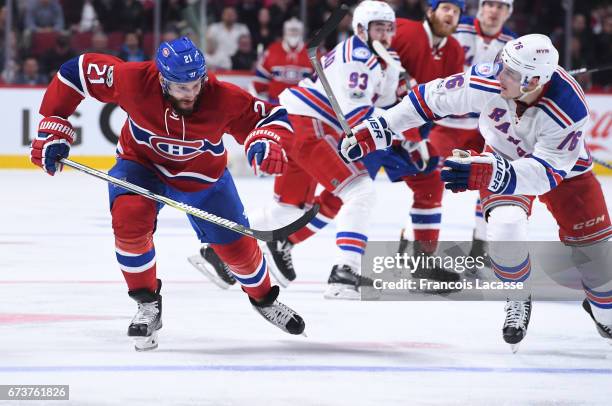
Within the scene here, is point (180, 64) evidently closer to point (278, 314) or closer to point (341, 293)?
point (278, 314)

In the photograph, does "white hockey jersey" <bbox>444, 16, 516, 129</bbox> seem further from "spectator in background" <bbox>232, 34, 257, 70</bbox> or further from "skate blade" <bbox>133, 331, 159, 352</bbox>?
"spectator in background" <bbox>232, 34, 257, 70</bbox>

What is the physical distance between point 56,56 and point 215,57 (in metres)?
1.33

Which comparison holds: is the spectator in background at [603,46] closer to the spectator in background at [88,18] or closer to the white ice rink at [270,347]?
the spectator in background at [88,18]

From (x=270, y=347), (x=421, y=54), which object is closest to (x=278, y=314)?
(x=270, y=347)

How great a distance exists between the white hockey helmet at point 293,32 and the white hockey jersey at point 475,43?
4.06m

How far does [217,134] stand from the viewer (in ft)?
12.3

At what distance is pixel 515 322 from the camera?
3.74 metres

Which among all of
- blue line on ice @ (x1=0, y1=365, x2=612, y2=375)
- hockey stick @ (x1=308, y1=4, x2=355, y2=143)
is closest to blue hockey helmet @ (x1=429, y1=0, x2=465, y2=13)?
hockey stick @ (x1=308, y1=4, x2=355, y2=143)

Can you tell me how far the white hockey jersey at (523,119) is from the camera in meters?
3.58

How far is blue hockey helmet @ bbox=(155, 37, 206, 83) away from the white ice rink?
86 centimetres

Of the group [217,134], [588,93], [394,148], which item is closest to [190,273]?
[394,148]

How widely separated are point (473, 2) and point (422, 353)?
6.94m

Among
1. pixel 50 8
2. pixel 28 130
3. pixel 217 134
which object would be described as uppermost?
pixel 217 134

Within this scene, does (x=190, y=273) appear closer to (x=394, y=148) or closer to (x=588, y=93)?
(x=394, y=148)
